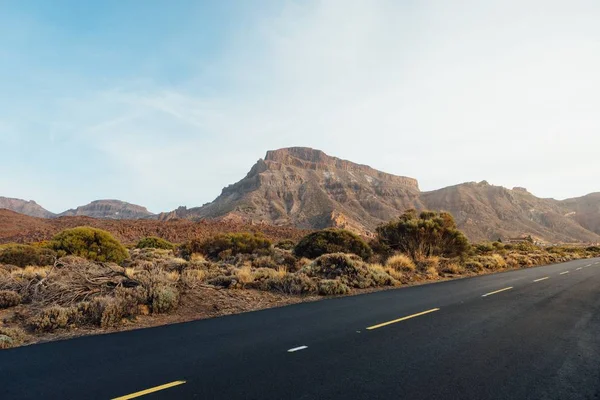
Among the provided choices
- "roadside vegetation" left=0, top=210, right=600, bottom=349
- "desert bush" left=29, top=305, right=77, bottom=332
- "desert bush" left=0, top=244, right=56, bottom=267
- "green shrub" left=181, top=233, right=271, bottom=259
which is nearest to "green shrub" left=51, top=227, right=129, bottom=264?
"roadside vegetation" left=0, top=210, right=600, bottom=349

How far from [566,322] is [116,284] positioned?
12472 millimetres

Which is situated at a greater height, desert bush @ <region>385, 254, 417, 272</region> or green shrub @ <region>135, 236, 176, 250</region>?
green shrub @ <region>135, 236, 176, 250</region>

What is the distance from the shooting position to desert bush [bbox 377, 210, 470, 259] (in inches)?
1088

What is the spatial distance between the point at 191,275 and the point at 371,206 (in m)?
104

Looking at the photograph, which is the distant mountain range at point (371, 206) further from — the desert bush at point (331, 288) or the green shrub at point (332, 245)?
the desert bush at point (331, 288)

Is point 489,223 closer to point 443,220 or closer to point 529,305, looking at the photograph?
point 443,220

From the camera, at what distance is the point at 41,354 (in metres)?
6.87

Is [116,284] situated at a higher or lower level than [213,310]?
higher

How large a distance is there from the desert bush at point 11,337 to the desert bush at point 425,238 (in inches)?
930

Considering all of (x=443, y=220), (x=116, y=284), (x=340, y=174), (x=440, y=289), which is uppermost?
(x=340, y=174)

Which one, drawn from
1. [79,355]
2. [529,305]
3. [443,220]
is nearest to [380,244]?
[443,220]

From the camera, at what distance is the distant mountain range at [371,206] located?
100m

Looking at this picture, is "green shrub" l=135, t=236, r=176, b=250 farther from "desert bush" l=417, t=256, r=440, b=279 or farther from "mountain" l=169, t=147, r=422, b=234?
"mountain" l=169, t=147, r=422, b=234

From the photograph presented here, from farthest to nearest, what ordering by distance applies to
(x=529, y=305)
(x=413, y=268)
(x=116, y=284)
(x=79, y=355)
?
(x=413, y=268) < (x=116, y=284) < (x=529, y=305) < (x=79, y=355)
